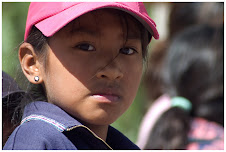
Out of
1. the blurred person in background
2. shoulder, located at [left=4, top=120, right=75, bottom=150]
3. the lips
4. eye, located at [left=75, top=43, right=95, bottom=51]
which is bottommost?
shoulder, located at [left=4, top=120, right=75, bottom=150]

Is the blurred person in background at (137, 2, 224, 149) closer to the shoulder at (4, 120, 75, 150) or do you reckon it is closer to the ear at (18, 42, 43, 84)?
the ear at (18, 42, 43, 84)

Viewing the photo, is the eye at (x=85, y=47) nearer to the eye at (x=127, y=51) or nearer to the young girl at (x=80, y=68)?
the young girl at (x=80, y=68)

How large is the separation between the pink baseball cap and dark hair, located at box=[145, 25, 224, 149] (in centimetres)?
125

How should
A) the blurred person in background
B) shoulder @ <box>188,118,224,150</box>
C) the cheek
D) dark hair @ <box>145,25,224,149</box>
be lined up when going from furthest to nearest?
the blurred person in background, dark hair @ <box>145,25,224,149</box>, shoulder @ <box>188,118,224,150</box>, the cheek

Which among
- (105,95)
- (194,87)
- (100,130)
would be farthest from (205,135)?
(105,95)

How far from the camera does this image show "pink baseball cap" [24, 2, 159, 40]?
169 centimetres

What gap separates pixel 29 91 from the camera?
197 centimetres

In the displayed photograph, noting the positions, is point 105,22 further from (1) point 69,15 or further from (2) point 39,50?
(2) point 39,50

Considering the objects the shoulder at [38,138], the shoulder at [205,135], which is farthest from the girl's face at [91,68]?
the shoulder at [205,135]

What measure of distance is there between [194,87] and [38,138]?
181cm

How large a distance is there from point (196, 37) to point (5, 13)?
189 centimetres

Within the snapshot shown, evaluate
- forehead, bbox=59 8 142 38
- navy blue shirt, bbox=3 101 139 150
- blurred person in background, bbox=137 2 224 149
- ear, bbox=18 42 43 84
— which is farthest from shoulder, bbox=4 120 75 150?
blurred person in background, bbox=137 2 224 149

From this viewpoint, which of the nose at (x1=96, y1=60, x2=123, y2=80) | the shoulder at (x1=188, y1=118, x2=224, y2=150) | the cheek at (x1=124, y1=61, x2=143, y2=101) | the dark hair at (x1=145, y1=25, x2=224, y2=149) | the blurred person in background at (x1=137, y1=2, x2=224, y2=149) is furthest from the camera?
the blurred person in background at (x1=137, y1=2, x2=224, y2=149)

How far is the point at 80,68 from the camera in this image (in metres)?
1.69
